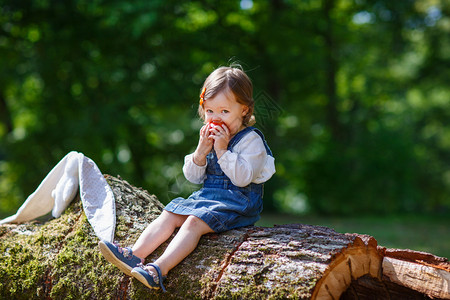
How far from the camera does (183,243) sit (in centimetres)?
260

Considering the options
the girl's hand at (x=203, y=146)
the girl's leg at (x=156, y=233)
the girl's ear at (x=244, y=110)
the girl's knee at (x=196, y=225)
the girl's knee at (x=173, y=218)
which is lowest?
the girl's leg at (x=156, y=233)

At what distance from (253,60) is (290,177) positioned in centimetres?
354

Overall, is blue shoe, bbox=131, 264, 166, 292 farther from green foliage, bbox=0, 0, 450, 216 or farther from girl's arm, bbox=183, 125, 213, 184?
green foliage, bbox=0, 0, 450, 216

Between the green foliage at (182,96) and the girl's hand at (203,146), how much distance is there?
623 centimetres

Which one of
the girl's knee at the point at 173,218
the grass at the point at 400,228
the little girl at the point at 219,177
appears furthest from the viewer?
the grass at the point at 400,228

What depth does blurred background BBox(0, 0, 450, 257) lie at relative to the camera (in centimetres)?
1048

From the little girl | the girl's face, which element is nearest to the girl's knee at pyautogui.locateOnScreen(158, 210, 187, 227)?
the little girl

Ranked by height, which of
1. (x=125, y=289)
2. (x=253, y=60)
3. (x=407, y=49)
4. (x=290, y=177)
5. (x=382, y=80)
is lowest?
(x=125, y=289)

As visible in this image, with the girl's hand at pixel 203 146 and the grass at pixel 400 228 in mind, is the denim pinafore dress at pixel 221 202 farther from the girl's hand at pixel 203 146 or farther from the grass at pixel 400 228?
the grass at pixel 400 228

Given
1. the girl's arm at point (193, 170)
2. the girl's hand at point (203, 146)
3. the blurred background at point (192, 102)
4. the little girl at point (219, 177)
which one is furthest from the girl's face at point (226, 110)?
the blurred background at point (192, 102)

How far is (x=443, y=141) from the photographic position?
53.2 feet

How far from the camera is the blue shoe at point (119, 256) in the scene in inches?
96.2

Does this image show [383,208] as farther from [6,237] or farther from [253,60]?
[6,237]

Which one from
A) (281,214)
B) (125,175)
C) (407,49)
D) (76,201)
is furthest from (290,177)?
(76,201)
